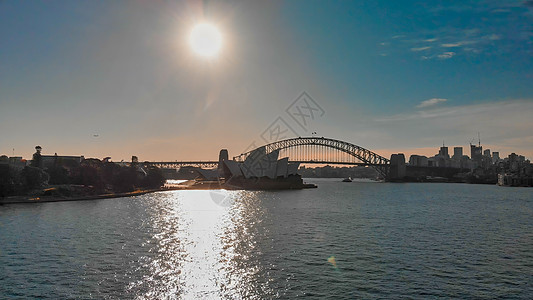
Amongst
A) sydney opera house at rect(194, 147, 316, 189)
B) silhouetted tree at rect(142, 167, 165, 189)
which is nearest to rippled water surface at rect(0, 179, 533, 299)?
silhouetted tree at rect(142, 167, 165, 189)

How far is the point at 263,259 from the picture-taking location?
2244 centimetres

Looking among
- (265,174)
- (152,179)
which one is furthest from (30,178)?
(265,174)

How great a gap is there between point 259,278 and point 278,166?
360 feet

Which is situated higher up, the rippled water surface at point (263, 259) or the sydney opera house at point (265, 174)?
the sydney opera house at point (265, 174)

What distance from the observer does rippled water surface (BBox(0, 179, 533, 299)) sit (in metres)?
16.9

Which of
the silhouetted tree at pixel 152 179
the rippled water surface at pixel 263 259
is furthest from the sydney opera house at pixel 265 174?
the rippled water surface at pixel 263 259

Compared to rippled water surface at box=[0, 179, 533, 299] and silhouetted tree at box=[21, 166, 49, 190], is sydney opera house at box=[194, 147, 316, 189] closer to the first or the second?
silhouetted tree at box=[21, 166, 49, 190]

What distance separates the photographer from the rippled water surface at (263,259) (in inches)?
664

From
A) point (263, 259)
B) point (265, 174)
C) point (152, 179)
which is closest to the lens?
point (263, 259)

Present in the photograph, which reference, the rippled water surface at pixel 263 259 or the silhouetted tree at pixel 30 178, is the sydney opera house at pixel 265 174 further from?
the rippled water surface at pixel 263 259

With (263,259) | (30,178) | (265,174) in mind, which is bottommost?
(263,259)

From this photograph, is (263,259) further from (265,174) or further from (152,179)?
(265,174)

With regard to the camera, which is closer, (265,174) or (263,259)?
(263,259)

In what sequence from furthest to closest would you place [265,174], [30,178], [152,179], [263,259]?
[265,174]
[152,179]
[30,178]
[263,259]
